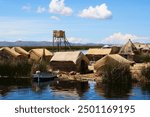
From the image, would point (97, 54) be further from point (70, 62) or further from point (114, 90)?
point (114, 90)

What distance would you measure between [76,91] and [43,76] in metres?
11.0

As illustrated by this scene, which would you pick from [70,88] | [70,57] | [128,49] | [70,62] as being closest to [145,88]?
[70,88]

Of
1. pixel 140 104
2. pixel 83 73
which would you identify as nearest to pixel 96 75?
pixel 83 73

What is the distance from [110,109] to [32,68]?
115ft

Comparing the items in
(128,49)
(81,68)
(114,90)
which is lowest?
(114,90)

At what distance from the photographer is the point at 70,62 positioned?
5403 centimetres

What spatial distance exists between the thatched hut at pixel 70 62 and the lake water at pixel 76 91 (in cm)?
824

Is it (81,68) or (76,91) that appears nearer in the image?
(76,91)

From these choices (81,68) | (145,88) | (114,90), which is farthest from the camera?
(81,68)

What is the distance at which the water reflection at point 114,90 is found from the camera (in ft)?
115

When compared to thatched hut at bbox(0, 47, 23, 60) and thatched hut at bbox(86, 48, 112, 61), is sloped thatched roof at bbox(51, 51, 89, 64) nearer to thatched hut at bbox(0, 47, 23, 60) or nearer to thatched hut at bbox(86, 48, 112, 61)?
thatched hut at bbox(0, 47, 23, 60)

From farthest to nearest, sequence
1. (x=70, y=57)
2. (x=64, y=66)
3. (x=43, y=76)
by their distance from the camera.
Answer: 1. (x=64, y=66)
2. (x=70, y=57)
3. (x=43, y=76)

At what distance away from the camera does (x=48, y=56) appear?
6800 centimetres

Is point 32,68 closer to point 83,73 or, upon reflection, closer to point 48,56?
point 83,73
